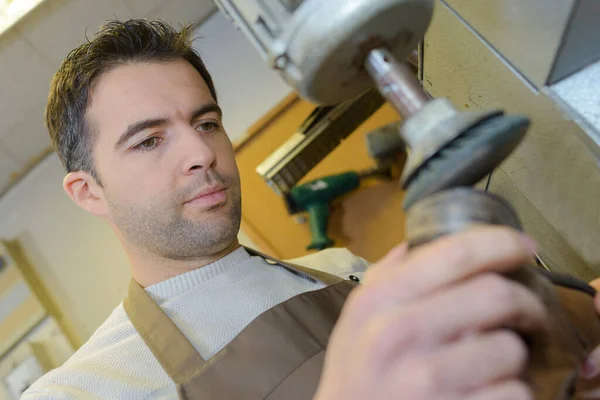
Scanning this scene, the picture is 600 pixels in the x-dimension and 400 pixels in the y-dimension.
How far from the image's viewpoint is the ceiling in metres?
1.19

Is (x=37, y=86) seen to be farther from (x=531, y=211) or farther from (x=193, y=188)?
(x=531, y=211)

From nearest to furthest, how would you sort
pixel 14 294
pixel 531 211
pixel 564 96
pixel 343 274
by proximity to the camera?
pixel 564 96
pixel 531 211
pixel 343 274
pixel 14 294

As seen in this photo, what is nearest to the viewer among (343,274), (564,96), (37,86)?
(564,96)

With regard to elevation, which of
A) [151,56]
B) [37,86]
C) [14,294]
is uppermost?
[37,86]

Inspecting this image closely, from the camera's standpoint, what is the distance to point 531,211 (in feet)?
1.83

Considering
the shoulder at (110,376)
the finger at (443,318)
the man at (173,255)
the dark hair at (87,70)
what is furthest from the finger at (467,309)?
the dark hair at (87,70)

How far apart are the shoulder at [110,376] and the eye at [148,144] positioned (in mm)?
314

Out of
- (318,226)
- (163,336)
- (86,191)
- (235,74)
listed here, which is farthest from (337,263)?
(235,74)

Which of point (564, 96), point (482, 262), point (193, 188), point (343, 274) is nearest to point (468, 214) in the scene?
point (482, 262)

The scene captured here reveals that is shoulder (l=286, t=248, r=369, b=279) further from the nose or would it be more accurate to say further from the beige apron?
the nose

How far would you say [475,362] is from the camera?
241 mm

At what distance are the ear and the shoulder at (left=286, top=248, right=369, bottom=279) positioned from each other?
41cm

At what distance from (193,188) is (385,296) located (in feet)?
1.78

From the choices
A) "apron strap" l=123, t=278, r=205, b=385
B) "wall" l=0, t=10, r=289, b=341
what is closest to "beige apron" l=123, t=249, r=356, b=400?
"apron strap" l=123, t=278, r=205, b=385
